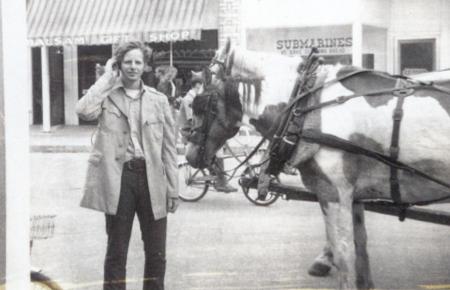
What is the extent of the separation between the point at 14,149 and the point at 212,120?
34.4 inches

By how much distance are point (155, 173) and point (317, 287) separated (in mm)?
1008

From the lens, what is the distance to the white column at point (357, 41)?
11.5ft

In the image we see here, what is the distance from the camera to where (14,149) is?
2.52 metres

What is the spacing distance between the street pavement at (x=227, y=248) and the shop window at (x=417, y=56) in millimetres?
886

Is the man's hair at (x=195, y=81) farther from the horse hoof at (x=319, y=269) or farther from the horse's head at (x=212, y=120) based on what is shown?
the horse hoof at (x=319, y=269)

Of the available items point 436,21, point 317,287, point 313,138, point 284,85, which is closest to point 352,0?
point 436,21

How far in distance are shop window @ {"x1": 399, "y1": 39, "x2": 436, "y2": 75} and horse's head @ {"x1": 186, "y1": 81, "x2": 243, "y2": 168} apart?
0.85 metres

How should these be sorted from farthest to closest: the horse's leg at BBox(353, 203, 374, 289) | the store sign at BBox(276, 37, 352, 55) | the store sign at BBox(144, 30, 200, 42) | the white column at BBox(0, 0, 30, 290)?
the store sign at BBox(276, 37, 352, 55)
the store sign at BBox(144, 30, 200, 42)
the horse's leg at BBox(353, 203, 374, 289)
the white column at BBox(0, 0, 30, 290)

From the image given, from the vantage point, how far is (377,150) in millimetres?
2602

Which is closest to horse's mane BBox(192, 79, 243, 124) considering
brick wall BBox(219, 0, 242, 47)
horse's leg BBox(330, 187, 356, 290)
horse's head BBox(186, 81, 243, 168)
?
horse's head BBox(186, 81, 243, 168)

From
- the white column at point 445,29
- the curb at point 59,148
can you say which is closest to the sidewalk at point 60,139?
the curb at point 59,148

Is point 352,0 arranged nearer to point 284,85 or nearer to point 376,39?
point 376,39

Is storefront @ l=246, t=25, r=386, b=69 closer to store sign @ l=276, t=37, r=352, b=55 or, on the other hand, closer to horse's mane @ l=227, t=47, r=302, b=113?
store sign @ l=276, t=37, r=352, b=55

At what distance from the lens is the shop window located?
10.1 ft
